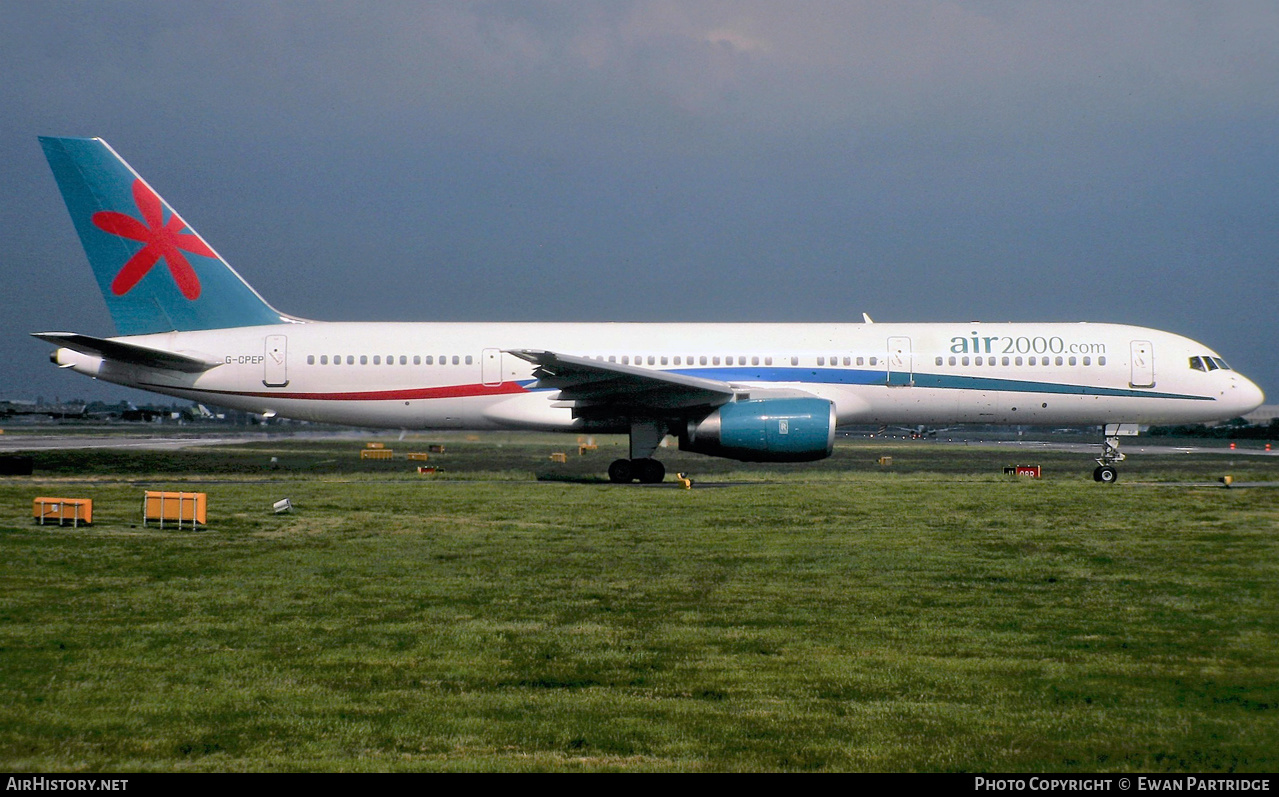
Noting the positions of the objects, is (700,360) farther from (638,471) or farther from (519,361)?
(519,361)

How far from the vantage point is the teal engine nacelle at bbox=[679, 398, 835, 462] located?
20312 millimetres

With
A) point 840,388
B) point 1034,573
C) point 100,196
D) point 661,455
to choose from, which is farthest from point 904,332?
point 100,196

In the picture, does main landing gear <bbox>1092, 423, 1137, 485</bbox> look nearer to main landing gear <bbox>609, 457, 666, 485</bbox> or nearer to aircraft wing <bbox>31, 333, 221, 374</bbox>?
main landing gear <bbox>609, 457, 666, 485</bbox>

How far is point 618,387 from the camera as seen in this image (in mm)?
20922

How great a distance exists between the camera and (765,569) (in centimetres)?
1055

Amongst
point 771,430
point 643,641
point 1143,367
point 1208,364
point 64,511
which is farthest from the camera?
point 1208,364

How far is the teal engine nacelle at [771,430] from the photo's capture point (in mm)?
20312

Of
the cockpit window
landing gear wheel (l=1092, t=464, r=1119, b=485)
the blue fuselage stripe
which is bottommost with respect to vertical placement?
landing gear wheel (l=1092, t=464, r=1119, b=485)

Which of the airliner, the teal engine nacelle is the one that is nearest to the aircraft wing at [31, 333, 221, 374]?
the airliner

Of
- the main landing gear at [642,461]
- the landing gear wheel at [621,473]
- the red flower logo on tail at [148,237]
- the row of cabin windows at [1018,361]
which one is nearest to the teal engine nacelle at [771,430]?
the main landing gear at [642,461]

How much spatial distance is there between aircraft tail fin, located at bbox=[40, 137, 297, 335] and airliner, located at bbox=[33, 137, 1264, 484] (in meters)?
0.03

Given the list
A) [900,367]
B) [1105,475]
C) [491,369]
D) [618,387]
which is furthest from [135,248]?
[1105,475]

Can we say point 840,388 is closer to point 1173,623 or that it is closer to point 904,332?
point 904,332

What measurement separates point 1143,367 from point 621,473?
12.2 meters
